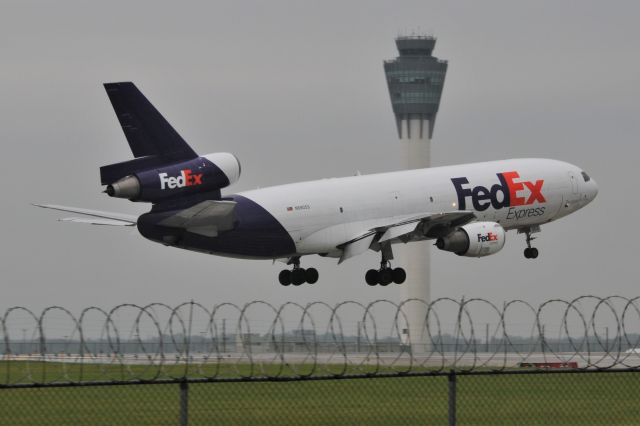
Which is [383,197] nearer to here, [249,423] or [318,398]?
[318,398]

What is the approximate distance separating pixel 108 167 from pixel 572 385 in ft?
84.3

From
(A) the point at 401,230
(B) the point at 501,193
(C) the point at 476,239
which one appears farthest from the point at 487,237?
(A) the point at 401,230

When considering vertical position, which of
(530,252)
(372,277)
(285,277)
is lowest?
(372,277)

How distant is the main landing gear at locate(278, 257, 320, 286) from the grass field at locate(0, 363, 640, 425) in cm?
3117

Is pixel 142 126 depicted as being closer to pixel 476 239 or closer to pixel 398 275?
pixel 398 275

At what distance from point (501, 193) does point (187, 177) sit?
66.3 feet

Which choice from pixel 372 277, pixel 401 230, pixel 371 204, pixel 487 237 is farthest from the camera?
pixel 372 277

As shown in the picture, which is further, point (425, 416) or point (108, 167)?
point (108, 167)

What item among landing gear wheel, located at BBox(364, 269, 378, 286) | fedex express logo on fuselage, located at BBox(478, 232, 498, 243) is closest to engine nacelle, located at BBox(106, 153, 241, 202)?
landing gear wheel, located at BBox(364, 269, 378, 286)

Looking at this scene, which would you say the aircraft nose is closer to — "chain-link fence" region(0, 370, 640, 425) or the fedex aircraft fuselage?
the fedex aircraft fuselage

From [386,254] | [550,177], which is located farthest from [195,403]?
[550,177]

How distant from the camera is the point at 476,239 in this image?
74.0m

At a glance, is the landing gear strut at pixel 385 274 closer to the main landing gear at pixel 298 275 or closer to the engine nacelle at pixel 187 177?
the main landing gear at pixel 298 275

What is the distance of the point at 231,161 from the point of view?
6556 cm
